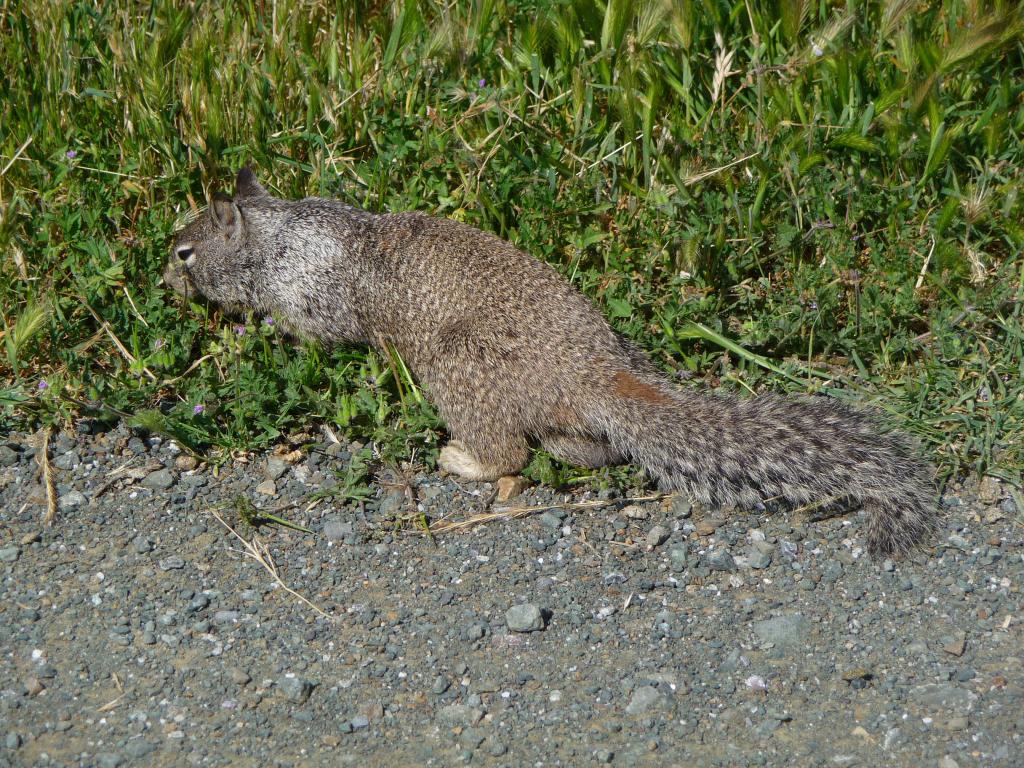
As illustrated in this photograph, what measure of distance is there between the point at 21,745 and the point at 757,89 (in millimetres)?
4063

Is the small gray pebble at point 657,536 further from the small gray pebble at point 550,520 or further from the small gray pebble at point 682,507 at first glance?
the small gray pebble at point 550,520

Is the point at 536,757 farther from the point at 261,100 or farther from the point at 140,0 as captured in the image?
A: the point at 140,0

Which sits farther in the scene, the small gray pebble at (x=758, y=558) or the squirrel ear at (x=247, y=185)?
the squirrel ear at (x=247, y=185)

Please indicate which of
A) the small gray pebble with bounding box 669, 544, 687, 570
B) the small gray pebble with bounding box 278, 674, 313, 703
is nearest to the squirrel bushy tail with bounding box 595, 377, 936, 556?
the small gray pebble with bounding box 669, 544, 687, 570

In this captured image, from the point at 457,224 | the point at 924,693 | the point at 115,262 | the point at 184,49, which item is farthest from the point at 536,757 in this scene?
the point at 184,49

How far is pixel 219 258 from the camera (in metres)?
5.07

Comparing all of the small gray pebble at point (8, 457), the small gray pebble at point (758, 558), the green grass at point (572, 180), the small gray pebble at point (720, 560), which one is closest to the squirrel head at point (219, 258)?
the green grass at point (572, 180)

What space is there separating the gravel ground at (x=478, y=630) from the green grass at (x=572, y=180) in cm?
38

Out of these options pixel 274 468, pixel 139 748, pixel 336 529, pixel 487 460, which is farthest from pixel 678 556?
pixel 139 748

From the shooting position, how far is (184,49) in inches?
217

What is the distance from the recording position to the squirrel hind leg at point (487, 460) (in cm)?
423

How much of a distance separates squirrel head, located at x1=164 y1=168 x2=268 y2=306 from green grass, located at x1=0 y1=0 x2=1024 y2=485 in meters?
0.13

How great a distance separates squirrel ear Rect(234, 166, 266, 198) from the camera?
203 inches

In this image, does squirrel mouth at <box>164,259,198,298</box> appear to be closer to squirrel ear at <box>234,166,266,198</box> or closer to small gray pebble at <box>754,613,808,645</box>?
squirrel ear at <box>234,166,266,198</box>
